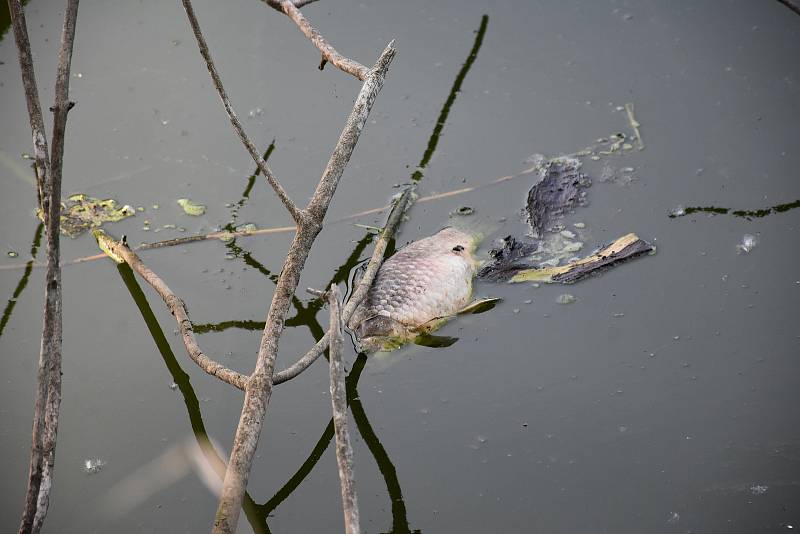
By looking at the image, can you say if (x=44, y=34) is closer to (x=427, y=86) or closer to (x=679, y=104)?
(x=427, y=86)

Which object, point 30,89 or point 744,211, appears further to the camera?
point 744,211

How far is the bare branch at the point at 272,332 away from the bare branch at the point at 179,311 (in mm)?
88

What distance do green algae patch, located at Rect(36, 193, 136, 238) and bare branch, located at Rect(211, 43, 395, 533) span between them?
1.01m

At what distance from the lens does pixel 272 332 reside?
7.31ft

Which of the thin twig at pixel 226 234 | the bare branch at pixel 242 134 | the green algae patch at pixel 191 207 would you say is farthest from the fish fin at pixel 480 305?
the green algae patch at pixel 191 207

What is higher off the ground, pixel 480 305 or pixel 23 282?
pixel 23 282

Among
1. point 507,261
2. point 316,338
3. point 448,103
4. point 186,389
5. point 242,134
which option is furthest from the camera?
point 448,103

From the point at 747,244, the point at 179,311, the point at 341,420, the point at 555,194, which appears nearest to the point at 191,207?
the point at 179,311

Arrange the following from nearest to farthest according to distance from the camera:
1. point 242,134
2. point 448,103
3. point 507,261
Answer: point 242,134 < point 507,261 < point 448,103

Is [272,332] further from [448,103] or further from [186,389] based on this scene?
[448,103]

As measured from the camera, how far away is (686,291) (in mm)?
2799

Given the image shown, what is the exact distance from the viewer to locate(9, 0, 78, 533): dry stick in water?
1667 mm

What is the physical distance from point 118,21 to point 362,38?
Result: 1.26m

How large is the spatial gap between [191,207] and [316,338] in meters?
0.83
